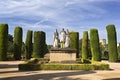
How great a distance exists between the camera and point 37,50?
41969mm

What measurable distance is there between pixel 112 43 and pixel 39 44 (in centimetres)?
1362

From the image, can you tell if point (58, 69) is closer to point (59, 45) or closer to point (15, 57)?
point (59, 45)

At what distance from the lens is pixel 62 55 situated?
25656 millimetres

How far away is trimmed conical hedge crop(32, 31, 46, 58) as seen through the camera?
41950 mm

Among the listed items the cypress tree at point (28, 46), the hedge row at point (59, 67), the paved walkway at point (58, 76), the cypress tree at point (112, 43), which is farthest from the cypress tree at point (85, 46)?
the paved walkway at point (58, 76)

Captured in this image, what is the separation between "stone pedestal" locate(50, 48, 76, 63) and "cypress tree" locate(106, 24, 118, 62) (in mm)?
13093

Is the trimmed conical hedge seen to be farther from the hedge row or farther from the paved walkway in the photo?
the paved walkway

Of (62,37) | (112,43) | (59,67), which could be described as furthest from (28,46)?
(59,67)

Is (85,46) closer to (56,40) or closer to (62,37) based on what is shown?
(62,37)

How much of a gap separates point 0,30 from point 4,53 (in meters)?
4.15

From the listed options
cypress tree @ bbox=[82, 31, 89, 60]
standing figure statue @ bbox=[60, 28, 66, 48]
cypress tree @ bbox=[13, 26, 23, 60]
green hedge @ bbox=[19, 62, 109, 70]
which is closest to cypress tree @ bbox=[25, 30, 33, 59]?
cypress tree @ bbox=[13, 26, 23, 60]

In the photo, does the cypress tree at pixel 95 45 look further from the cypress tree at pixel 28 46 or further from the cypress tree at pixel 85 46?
the cypress tree at pixel 28 46

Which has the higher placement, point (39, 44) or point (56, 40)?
point (39, 44)

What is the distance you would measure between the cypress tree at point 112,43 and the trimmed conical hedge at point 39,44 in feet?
41.4
